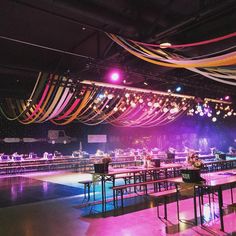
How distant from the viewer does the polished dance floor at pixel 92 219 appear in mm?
3717

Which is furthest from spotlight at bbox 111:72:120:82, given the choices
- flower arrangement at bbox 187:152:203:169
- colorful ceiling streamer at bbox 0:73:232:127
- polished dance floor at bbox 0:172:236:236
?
flower arrangement at bbox 187:152:203:169

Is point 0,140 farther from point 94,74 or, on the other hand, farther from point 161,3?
point 161,3

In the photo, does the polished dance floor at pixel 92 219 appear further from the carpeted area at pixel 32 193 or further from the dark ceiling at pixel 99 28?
the dark ceiling at pixel 99 28

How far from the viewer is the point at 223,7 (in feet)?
11.0

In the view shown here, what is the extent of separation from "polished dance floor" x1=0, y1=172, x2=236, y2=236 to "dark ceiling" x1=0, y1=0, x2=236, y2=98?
9.10ft

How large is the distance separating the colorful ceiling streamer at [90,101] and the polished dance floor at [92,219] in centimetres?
243

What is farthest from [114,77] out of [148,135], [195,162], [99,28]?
[148,135]

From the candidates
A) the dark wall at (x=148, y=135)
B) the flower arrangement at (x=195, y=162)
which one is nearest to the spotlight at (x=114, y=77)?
the flower arrangement at (x=195, y=162)

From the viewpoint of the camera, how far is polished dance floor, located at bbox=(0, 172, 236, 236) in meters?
3.72

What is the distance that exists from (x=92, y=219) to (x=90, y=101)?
4.12m

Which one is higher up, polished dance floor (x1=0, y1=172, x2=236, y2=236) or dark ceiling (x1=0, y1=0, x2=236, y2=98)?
dark ceiling (x1=0, y1=0, x2=236, y2=98)

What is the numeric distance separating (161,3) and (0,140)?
1092cm

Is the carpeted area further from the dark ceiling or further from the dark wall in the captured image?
the dark wall

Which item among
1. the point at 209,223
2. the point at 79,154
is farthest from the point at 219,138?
the point at 209,223
